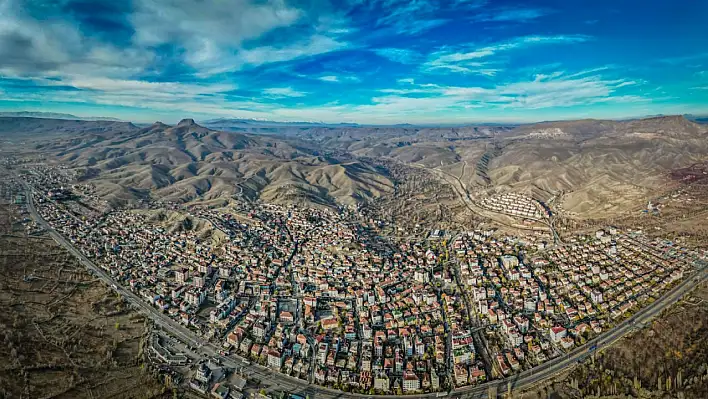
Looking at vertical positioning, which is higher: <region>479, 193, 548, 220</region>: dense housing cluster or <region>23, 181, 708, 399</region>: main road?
<region>479, 193, 548, 220</region>: dense housing cluster

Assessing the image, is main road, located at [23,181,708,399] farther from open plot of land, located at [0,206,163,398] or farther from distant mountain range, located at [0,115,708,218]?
distant mountain range, located at [0,115,708,218]

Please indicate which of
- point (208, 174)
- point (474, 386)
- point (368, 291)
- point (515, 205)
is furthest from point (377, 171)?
point (474, 386)

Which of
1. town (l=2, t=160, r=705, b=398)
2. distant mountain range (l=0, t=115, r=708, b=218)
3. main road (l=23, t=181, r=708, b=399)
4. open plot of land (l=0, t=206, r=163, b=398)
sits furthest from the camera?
distant mountain range (l=0, t=115, r=708, b=218)

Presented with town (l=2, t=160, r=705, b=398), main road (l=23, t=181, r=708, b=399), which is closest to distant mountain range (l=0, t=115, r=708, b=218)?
town (l=2, t=160, r=705, b=398)

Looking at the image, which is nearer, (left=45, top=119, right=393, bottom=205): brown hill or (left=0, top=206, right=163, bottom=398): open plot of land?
(left=0, top=206, right=163, bottom=398): open plot of land

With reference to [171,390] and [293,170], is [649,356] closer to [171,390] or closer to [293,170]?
[171,390]

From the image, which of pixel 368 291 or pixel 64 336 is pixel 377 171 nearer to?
pixel 368 291

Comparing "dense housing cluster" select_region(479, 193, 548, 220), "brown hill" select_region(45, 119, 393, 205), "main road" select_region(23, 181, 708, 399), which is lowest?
"main road" select_region(23, 181, 708, 399)
